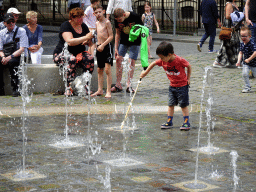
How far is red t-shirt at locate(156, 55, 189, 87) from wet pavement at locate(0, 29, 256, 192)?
26.1 inches

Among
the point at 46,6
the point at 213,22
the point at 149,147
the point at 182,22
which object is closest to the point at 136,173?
the point at 149,147

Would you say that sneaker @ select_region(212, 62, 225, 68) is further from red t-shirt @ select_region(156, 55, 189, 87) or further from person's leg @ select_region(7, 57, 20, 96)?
red t-shirt @ select_region(156, 55, 189, 87)

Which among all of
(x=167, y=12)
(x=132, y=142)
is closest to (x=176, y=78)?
(x=132, y=142)

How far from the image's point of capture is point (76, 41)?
10.3 m

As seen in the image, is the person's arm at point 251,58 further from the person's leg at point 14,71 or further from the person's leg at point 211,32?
the person's leg at point 211,32

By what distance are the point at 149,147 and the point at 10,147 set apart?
66.1 inches

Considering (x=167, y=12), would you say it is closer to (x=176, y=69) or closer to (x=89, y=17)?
(x=89, y=17)

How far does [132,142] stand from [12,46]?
4.45 metres

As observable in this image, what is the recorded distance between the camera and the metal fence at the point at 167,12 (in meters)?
24.6

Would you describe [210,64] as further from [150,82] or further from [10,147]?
[10,147]

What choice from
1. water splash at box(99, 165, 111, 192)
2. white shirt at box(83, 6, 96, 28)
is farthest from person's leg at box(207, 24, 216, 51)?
water splash at box(99, 165, 111, 192)

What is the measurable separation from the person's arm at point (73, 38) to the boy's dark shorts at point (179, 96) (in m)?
2.93

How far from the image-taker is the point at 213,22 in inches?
639

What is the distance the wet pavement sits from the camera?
5.34m
